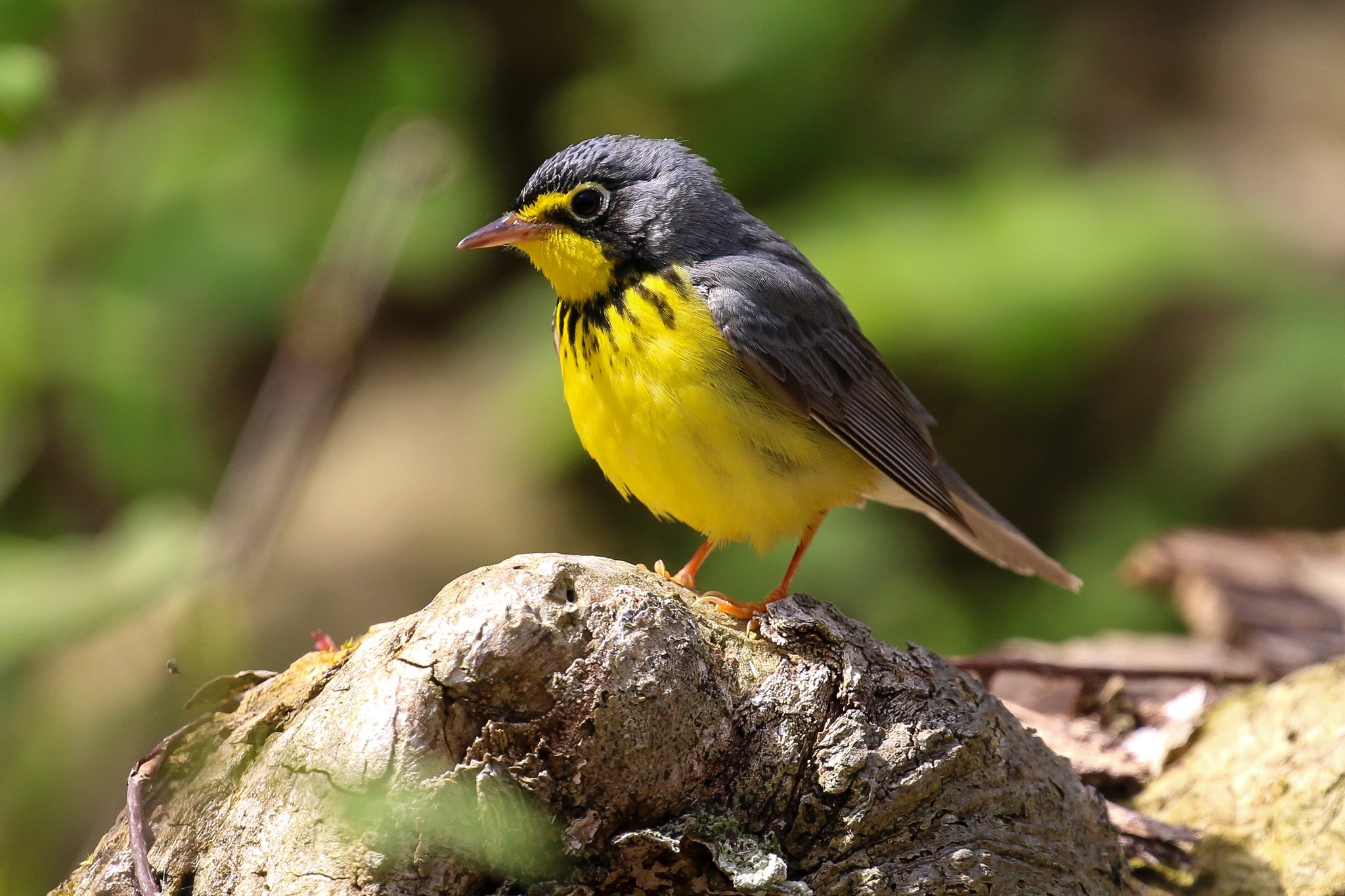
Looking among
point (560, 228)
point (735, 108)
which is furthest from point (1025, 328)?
point (560, 228)

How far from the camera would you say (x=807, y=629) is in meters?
2.95

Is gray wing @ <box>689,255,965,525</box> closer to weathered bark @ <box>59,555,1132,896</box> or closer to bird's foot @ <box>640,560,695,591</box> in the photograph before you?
bird's foot @ <box>640,560,695,591</box>

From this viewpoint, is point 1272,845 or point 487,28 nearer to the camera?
point 1272,845

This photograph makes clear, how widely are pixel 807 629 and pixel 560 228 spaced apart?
6.12 ft

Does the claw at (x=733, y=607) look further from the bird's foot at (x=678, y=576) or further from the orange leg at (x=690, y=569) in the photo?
the orange leg at (x=690, y=569)

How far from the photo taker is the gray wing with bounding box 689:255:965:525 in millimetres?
4039

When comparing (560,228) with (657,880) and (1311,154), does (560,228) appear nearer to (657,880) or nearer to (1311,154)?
(657,880)

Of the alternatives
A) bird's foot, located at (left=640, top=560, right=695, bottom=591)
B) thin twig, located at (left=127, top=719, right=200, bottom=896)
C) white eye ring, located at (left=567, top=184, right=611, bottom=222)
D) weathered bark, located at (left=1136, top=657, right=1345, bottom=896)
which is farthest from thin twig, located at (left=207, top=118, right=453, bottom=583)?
weathered bark, located at (left=1136, top=657, right=1345, bottom=896)

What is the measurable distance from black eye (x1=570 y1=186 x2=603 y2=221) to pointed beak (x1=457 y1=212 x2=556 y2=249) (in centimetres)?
10

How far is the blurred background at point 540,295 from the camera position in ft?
22.7

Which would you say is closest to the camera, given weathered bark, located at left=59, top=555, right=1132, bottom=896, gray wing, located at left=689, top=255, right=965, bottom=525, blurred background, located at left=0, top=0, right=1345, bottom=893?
weathered bark, located at left=59, top=555, right=1132, bottom=896

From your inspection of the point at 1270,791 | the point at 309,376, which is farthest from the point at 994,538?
the point at 309,376

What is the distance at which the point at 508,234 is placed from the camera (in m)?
4.27

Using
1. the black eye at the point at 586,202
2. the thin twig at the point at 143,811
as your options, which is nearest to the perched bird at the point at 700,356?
the black eye at the point at 586,202
